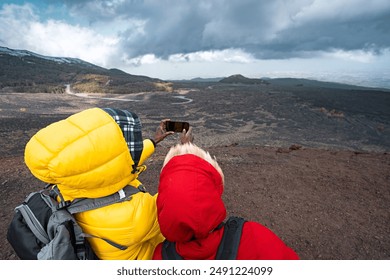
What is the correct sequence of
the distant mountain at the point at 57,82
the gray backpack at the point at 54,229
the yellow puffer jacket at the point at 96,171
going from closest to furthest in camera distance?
the yellow puffer jacket at the point at 96,171 → the gray backpack at the point at 54,229 → the distant mountain at the point at 57,82

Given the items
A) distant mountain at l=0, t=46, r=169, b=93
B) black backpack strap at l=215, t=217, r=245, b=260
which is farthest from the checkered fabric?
distant mountain at l=0, t=46, r=169, b=93

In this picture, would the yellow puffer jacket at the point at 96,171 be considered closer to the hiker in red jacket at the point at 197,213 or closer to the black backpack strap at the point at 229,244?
the hiker in red jacket at the point at 197,213

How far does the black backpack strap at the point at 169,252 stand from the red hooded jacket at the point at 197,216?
42mm

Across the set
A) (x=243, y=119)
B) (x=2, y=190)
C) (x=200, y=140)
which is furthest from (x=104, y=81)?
(x=2, y=190)

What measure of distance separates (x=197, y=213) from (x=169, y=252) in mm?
363

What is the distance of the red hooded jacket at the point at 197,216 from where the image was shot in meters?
1.01

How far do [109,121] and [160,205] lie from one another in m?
0.49

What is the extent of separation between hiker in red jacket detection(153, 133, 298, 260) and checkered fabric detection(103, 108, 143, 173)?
0.79 feet

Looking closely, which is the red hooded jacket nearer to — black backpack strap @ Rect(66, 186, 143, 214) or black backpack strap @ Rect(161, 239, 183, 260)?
black backpack strap @ Rect(161, 239, 183, 260)

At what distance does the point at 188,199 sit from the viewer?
993mm

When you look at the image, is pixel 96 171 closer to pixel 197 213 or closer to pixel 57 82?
pixel 197 213

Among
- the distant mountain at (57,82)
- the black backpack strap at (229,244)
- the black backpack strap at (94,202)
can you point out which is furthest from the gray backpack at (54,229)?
the distant mountain at (57,82)

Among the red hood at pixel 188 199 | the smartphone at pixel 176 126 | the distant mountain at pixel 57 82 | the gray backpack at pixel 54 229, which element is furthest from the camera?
the distant mountain at pixel 57 82

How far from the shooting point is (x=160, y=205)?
1.06 metres
